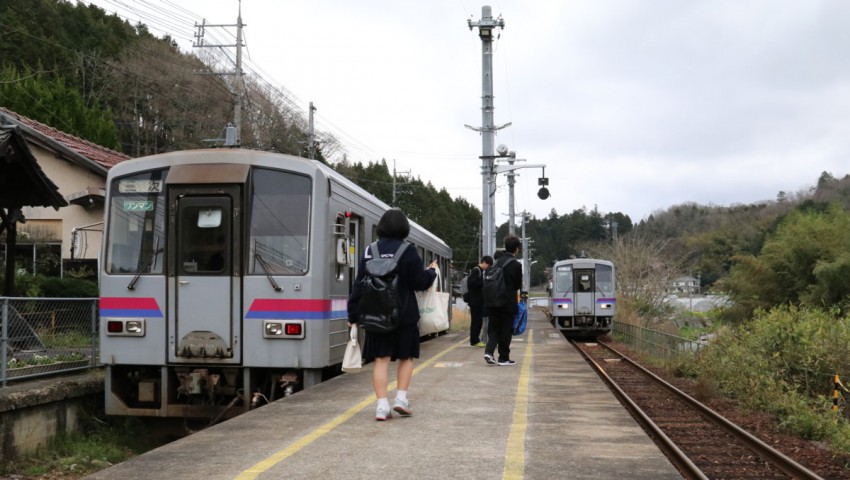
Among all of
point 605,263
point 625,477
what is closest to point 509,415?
point 625,477

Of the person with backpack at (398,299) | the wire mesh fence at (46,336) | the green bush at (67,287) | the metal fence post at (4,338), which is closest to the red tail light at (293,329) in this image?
the person with backpack at (398,299)

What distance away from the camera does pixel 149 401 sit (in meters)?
9.37

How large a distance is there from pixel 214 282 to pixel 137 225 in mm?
1138

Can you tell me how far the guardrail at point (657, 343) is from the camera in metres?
17.9

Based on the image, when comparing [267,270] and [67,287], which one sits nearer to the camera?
[267,270]

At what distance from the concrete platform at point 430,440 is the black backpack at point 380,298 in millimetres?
857

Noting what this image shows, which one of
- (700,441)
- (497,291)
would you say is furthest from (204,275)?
(700,441)

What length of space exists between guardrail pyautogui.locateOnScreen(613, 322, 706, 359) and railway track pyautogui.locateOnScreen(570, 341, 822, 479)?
10.2 ft

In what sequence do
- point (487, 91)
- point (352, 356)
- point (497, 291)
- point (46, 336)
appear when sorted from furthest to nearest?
point (487, 91) < point (497, 291) < point (46, 336) < point (352, 356)

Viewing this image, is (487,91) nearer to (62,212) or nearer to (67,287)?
(62,212)

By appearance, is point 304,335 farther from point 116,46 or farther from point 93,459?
point 116,46

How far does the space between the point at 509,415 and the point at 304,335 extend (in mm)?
2614

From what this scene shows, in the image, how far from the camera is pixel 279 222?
9.27 m

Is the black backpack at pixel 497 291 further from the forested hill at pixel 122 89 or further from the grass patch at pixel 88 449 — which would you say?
the forested hill at pixel 122 89
